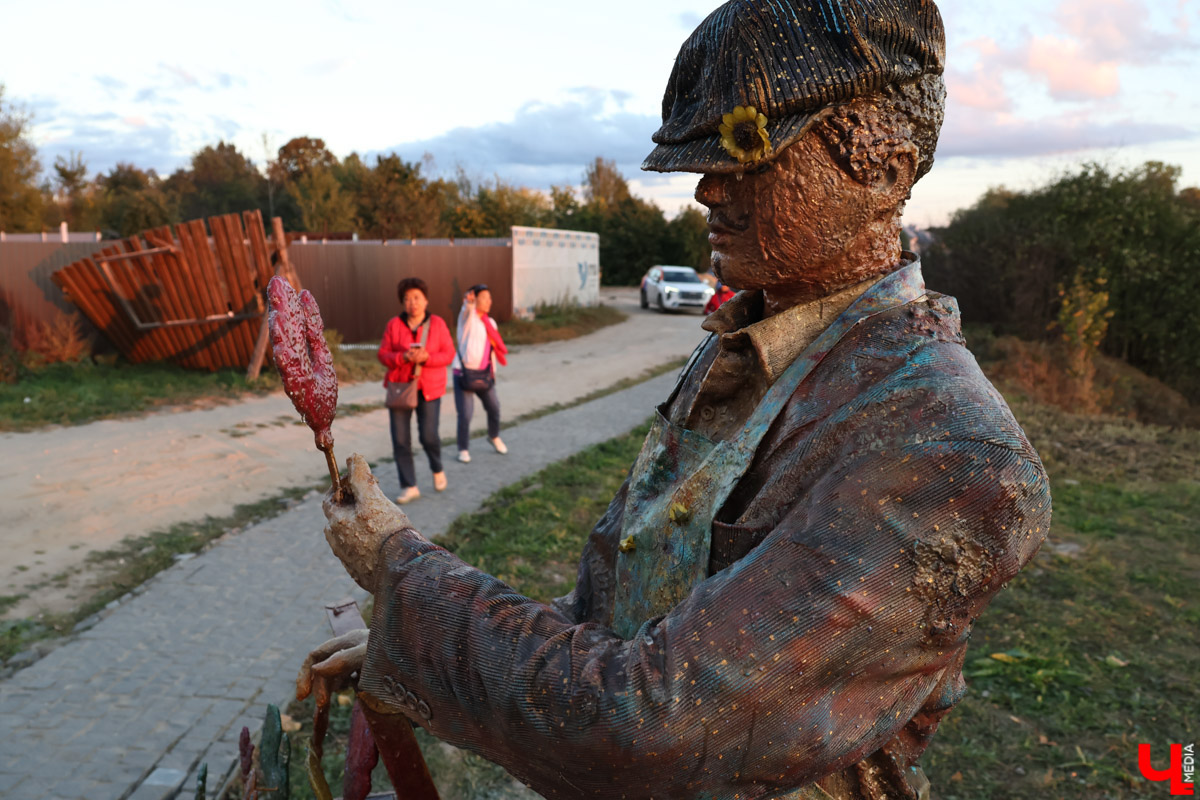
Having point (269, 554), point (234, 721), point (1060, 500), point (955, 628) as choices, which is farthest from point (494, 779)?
point (1060, 500)

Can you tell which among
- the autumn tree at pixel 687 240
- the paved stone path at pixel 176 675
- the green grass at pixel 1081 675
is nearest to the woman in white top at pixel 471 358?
the paved stone path at pixel 176 675

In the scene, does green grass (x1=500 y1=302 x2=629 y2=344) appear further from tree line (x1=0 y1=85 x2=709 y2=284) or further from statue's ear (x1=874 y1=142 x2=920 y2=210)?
statue's ear (x1=874 y1=142 x2=920 y2=210)

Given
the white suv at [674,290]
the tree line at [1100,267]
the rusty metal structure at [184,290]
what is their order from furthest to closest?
the white suv at [674,290]
the tree line at [1100,267]
the rusty metal structure at [184,290]

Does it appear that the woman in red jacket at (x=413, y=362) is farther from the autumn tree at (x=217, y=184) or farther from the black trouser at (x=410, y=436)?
the autumn tree at (x=217, y=184)

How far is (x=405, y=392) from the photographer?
7.48 meters

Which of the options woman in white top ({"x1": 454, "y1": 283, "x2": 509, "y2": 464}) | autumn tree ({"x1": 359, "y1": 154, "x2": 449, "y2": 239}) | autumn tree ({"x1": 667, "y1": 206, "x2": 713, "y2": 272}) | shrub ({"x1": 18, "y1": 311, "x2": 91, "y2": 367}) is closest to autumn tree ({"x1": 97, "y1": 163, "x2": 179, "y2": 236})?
autumn tree ({"x1": 359, "y1": 154, "x2": 449, "y2": 239})

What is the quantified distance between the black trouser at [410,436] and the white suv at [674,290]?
62.4ft

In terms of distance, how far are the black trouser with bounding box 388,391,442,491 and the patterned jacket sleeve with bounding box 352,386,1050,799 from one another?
6519 mm

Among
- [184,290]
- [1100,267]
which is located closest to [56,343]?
[184,290]

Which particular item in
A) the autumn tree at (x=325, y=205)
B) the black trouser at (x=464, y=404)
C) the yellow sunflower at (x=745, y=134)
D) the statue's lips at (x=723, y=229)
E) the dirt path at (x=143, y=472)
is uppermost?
the autumn tree at (x=325, y=205)

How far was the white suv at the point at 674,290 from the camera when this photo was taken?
2673 centimetres

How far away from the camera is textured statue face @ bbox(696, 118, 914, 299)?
1.29 meters

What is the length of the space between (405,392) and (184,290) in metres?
7.09

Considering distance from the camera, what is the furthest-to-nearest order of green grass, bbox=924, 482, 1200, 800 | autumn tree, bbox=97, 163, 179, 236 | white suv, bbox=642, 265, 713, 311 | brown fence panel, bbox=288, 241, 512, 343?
autumn tree, bbox=97, 163, 179, 236 < white suv, bbox=642, 265, 713, 311 < brown fence panel, bbox=288, 241, 512, 343 < green grass, bbox=924, 482, 1200, 800
